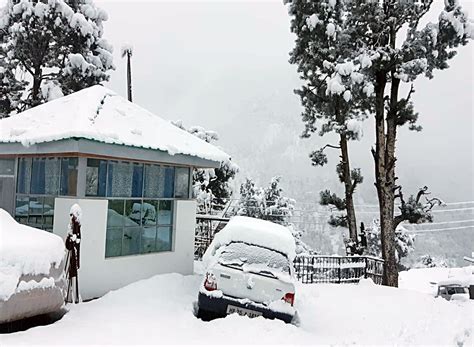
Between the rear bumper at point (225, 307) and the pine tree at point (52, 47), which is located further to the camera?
the pine tree at point (52, 47)

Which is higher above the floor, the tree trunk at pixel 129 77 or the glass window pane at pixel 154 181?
the tree trunk at pixel 129 77

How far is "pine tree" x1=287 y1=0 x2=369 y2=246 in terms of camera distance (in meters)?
15.4

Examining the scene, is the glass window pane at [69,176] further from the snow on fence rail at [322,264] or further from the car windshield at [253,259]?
the snow on fence rail at [322,264]

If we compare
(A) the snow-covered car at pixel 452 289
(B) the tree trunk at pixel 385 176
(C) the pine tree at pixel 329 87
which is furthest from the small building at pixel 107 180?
(A) the snow-covered car at pixel 452 289

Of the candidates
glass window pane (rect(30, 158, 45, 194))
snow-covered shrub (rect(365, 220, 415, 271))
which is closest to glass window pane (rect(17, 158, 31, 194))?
glass window pane (rect(30, 158, 45, 194))

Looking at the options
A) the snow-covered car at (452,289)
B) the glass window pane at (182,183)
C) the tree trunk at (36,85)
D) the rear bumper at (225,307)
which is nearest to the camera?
the rear bumper at (225,307)

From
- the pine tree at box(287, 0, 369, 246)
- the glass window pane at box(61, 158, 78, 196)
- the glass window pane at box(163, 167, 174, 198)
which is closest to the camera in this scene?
the glass window pane at box(61, 158, 78, 196)

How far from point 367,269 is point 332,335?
917 cm

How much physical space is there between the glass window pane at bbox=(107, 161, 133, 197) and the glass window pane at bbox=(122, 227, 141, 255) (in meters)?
0.83

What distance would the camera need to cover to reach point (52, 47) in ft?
60.6

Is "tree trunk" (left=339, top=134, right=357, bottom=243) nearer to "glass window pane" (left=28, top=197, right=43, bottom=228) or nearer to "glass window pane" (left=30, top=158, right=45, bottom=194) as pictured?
"glass window pane" (left=30, top=158, right=45, bottom=194)

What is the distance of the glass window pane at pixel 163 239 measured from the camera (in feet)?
32.9

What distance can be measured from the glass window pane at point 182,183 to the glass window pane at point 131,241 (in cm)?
146

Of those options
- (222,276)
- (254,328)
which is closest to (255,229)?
(222,276)
